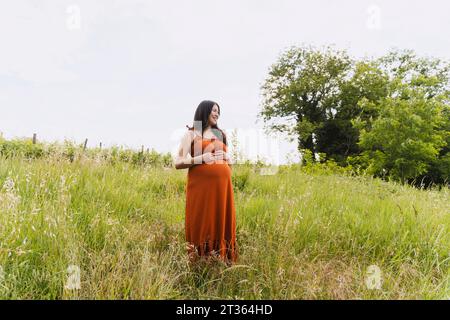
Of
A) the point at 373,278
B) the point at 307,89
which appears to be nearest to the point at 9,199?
the point at 373,278

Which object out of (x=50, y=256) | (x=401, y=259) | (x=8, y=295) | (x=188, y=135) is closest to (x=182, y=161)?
(x=188, y=135)

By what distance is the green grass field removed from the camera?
2.40m

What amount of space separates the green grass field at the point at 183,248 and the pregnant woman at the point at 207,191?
0.69 feet

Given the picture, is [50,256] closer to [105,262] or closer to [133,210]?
[105,262]

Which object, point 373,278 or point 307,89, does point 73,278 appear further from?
point 307,89

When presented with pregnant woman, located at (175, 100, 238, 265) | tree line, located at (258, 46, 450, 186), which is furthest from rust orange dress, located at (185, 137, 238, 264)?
tree line, located at (258, 46, 450, 186)

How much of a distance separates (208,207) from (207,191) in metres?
0.18

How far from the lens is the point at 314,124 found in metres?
26.8

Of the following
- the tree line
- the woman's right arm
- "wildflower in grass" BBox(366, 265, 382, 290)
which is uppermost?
the tree line

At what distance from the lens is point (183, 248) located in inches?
132

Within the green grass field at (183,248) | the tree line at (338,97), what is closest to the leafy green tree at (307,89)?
the tree line at (338,97)

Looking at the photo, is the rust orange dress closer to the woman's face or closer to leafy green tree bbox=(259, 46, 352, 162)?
the woman's face

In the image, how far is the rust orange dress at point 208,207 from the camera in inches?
126
